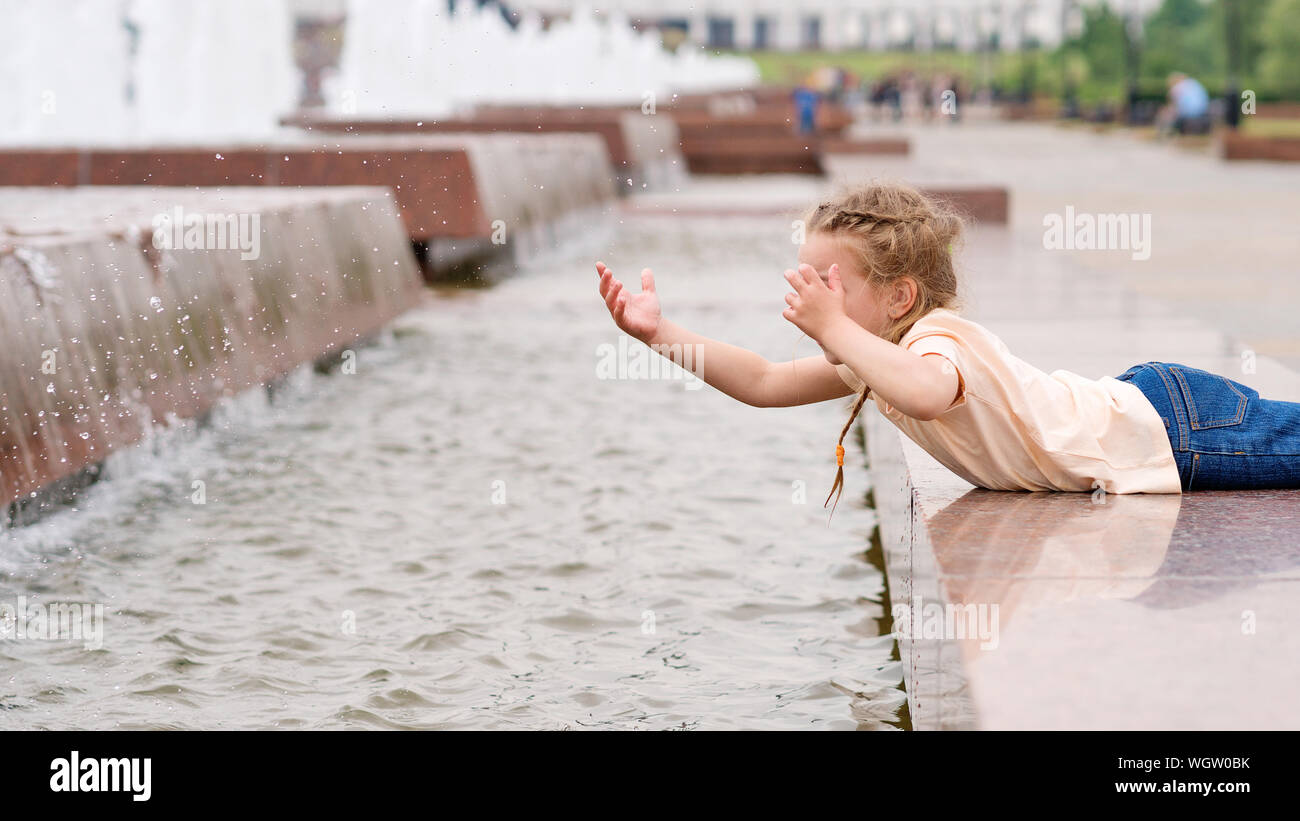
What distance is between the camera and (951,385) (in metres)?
2.77

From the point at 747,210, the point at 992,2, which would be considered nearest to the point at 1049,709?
the point at 747,210

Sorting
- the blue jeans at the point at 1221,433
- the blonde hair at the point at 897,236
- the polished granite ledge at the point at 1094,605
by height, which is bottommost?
the polished granite ledge at the point at 1094,605

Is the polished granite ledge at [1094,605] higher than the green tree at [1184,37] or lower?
lower

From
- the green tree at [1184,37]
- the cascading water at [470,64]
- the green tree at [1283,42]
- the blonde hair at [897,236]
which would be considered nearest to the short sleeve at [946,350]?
the blonde hair at [897,236]

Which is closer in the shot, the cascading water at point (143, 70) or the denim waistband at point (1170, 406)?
the denim waistband at point (1170, 406)

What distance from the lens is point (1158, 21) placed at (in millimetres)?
87188

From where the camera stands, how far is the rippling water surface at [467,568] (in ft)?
10.2

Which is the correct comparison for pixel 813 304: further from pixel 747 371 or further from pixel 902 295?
pixel 747 371

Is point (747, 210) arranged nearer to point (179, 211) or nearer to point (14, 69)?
point (14, 69)

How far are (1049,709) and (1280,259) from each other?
8.56 m

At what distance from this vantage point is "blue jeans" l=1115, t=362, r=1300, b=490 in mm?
3084

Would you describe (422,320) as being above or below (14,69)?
below

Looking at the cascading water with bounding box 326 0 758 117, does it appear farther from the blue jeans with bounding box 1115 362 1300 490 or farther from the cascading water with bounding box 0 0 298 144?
the blue jeans with bounding box 1115 362 1300 490

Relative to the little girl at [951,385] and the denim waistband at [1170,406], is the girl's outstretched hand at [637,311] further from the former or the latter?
the denim waistband at [1170,406]
